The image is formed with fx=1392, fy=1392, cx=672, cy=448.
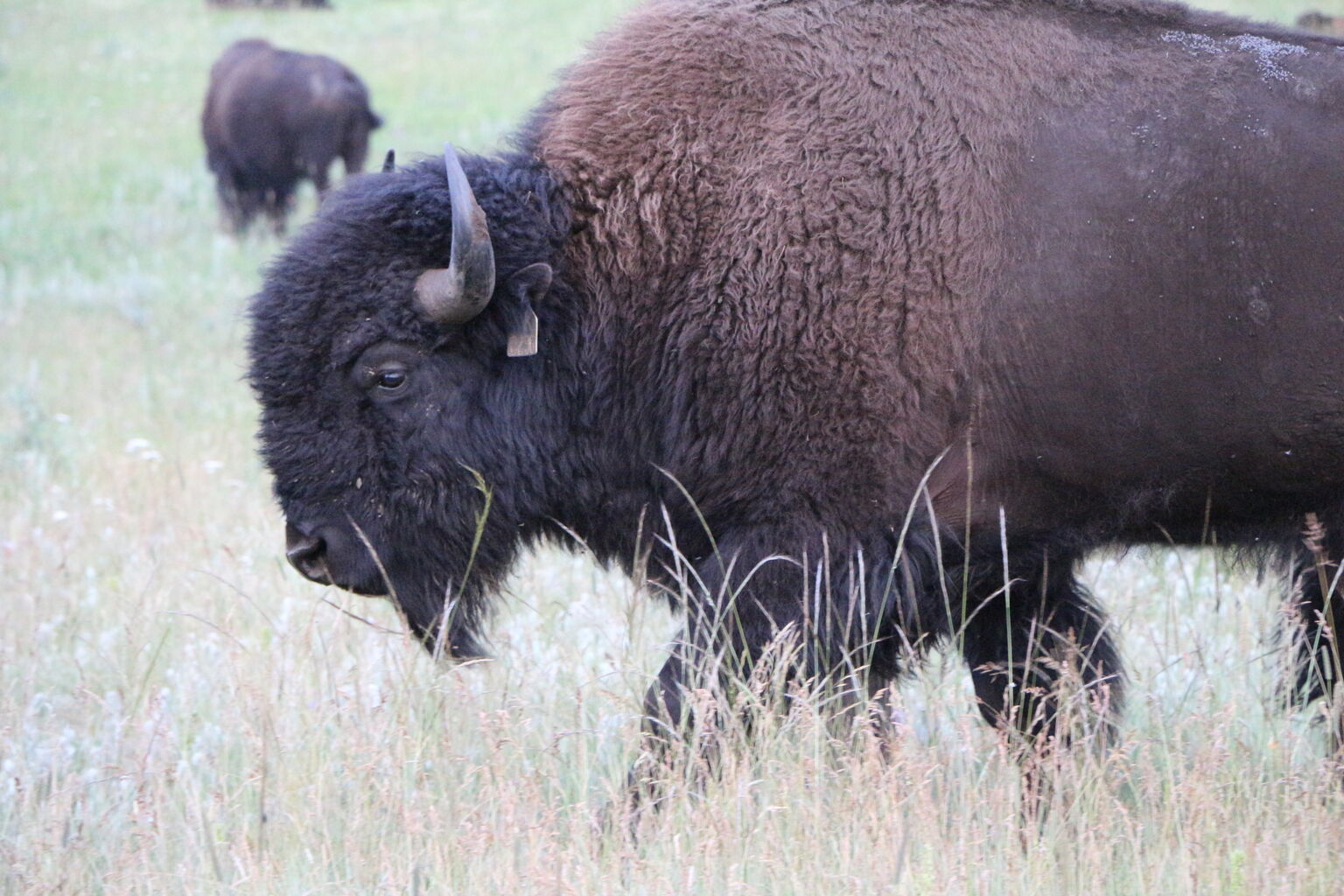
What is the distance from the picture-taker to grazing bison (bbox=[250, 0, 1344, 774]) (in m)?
3.33

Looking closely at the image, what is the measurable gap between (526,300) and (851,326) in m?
0.84

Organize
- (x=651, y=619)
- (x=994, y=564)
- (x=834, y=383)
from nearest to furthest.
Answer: (x=834, y=383) → (x=994, y=564) → (x=651, y=619)

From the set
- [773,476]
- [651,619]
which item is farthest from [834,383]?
[651,619]

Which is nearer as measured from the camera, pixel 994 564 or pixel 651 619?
pixel 994 564

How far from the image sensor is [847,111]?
3543 millimetres

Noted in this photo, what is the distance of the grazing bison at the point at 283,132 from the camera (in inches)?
634

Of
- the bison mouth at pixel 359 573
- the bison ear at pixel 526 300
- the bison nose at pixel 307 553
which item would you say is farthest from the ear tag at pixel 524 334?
the bison nose at pixel 307 553

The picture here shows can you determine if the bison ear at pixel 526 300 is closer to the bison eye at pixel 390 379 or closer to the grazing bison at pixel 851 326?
the grazing bison at pixel 851 326

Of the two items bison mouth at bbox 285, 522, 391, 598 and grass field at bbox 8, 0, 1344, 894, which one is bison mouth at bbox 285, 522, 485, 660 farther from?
grass field at bbox 8, 0, 1344, 894

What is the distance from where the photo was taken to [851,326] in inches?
133

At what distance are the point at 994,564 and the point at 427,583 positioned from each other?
1558 mm

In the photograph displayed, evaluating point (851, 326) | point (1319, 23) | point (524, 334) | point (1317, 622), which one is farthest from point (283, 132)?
point (1317, 622)

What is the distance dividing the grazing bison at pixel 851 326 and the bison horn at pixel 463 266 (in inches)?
0.4

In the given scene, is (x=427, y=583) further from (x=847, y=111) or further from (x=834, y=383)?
(x=847, y=111)
